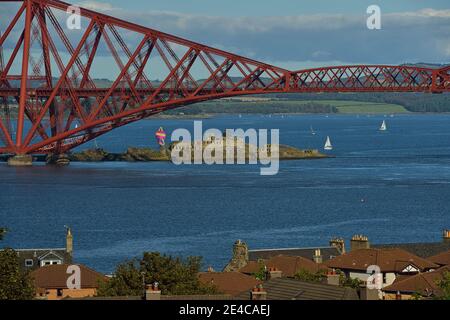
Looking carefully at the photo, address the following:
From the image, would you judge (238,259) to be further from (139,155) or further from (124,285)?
(139,155)

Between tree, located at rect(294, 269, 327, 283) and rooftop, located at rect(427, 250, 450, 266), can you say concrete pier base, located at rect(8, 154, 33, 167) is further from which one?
tree, located at rect(294, 269, 327, 283)

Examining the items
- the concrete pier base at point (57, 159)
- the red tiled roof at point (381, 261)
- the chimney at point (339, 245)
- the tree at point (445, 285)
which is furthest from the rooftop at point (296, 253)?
the concrete pier base at point (57, 159)

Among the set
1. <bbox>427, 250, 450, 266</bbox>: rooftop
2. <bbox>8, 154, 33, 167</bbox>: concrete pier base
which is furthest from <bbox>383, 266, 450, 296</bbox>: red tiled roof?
<bbox>8, 154, 33, 167</bbox>: concrete pier base

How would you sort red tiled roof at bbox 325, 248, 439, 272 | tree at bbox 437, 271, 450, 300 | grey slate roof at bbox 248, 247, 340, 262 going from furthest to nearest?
1. grey slate roof at bbox 248, 247, 340, 262
2. red tiled roof at bbox 325, 248, 439, 272
3. tree at bbox 437, 271, 450, 300

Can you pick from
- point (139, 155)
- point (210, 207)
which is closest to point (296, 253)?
point (210, 207)

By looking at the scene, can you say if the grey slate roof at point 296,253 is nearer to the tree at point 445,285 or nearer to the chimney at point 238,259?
the chimney at point 238,259
